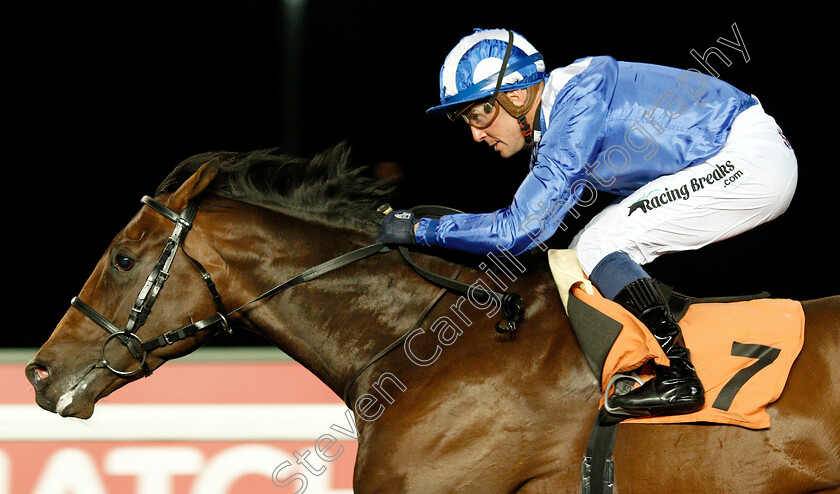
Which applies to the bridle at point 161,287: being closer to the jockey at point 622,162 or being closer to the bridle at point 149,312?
the bridle at point 149,312

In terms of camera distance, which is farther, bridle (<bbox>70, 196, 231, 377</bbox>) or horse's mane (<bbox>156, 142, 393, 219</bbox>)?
horse's mane (<bbox>156, 142, 393, 219</bbox>)

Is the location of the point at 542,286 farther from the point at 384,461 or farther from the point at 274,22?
the point at 274,22

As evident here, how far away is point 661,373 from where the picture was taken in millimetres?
2154

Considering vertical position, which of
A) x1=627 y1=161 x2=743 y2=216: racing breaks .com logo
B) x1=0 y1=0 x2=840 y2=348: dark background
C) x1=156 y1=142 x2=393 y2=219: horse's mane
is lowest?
x1=0 y1=0 x2=840 y2=348: dark background

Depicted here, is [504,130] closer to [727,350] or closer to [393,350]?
[393,350]

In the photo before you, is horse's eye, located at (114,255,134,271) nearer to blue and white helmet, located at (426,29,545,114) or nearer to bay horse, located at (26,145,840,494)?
bay horse, located at (26,145,840,494)

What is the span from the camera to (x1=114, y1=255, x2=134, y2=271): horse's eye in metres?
2.48

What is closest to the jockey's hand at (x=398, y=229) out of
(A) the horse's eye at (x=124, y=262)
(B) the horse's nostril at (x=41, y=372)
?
(A) the horse's eye at (x=124, y=262)

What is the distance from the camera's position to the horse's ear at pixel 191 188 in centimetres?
250

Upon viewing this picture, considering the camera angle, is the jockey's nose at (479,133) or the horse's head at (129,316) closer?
the horse's head at (129,316)

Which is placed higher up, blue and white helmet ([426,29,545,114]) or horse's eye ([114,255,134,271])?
blue and white helmet ([426,29,545,114])

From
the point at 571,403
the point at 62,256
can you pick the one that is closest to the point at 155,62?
the point at 62,256

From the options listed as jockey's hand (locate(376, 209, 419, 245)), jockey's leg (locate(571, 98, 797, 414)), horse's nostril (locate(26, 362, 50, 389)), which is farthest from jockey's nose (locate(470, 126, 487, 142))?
horse's nostril (locate(26, 362, 50, 389))

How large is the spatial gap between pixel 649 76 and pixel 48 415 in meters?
Result: 3.12
